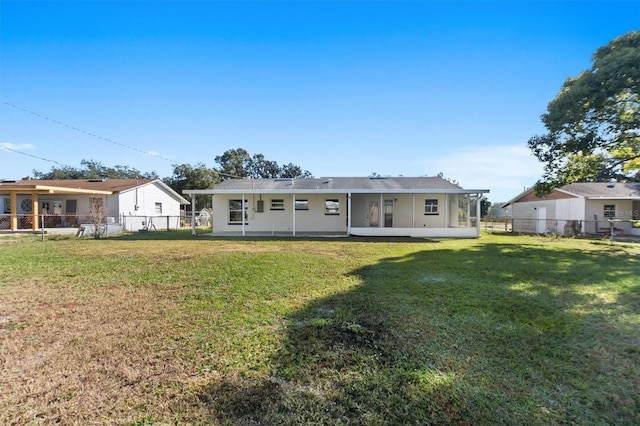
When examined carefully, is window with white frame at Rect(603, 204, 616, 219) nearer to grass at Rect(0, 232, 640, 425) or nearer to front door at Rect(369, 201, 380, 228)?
front door at Rect(369, 201, 380, 228)

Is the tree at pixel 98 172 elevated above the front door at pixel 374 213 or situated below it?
above

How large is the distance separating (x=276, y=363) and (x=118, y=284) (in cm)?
498

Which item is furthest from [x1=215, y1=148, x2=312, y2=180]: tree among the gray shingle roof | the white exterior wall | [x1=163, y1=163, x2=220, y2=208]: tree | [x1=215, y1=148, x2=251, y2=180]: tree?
the gray shingle roof

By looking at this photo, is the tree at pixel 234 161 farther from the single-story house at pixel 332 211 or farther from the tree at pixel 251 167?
the single-story house at pixel 332 211

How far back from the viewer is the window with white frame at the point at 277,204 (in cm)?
1758

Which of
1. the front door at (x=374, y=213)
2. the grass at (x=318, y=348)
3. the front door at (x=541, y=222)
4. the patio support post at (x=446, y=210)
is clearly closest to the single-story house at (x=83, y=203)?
the front door at (x=374, y=213)

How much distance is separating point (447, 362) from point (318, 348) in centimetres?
140

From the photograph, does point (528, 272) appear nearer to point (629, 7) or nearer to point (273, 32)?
point (629, 7)

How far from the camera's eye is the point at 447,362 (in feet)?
10.5

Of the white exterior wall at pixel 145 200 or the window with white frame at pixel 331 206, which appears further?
the white exterior wall at pixel 145 200

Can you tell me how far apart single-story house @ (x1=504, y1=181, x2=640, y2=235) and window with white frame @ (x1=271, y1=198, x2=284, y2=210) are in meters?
15.2

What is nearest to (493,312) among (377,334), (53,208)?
(377,334)

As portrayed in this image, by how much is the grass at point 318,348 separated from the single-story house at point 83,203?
17.2 meters

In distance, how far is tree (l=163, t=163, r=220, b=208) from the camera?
112 feet
